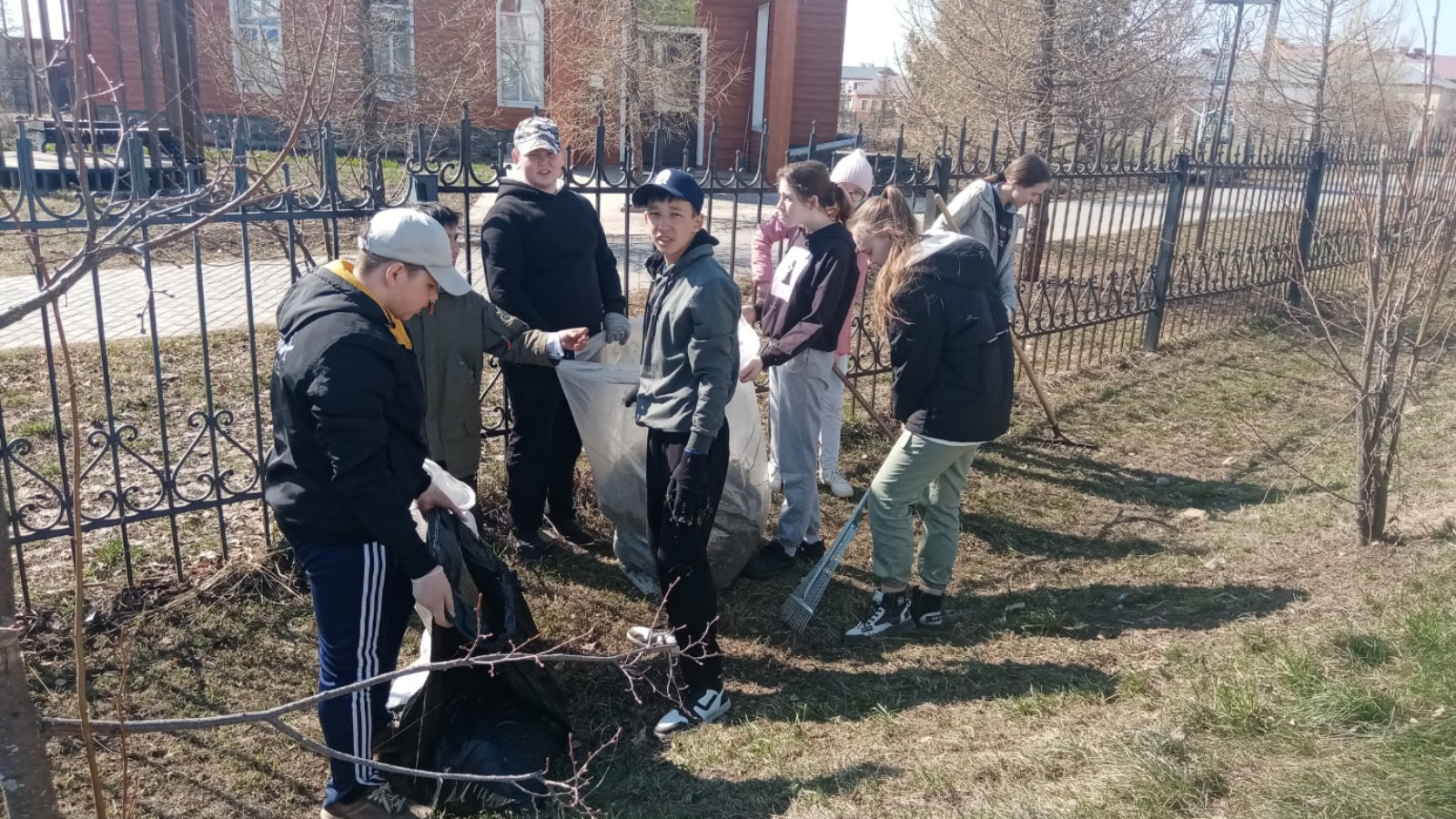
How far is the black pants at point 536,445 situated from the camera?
4148mm

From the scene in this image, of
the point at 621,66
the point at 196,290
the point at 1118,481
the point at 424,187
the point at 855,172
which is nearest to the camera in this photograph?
the point at 424,187

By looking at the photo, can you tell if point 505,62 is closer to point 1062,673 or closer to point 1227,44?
point 1227,44

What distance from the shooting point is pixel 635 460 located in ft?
12.9

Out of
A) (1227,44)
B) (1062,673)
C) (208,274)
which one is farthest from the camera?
(1227,44)

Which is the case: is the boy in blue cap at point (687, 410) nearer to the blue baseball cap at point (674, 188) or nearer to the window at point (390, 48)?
the blue baseball cap at point (674, 188)

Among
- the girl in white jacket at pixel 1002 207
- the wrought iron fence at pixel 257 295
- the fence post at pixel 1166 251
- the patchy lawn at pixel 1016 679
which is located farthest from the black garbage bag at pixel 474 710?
the fence post at pixel 1166 251

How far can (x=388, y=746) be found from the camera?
295 centimetres

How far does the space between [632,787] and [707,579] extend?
0.67 meters

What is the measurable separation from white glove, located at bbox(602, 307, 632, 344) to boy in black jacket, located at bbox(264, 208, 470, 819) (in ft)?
4.46

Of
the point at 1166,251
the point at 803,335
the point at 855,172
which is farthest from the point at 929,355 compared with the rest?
the point at 1166,251

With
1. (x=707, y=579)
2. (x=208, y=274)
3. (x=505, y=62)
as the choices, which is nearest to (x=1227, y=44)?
(x=505, y=62)

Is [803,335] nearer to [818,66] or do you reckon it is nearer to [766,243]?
[766,243]

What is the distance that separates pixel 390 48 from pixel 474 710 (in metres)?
10.3

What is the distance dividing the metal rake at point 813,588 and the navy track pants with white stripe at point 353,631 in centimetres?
164
